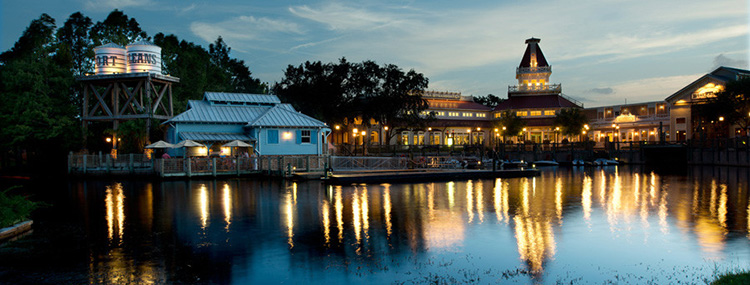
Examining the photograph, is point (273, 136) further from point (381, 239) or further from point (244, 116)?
point (381, 239)

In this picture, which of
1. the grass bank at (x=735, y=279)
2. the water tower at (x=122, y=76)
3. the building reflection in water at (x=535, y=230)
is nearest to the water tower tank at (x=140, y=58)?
the water tower at (x=122, y=76)

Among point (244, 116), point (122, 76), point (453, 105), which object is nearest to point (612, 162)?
point (453, 105)

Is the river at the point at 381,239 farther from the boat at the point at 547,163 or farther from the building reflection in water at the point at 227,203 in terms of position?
the boat at the point at 547,163

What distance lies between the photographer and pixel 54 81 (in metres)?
52.1

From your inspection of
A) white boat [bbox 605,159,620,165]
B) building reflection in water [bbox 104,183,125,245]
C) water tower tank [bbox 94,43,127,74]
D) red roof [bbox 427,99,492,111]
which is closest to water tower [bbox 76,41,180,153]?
water tower tank [bbox 94,43,127,74]

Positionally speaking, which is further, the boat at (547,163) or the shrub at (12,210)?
the boat at (547,163)

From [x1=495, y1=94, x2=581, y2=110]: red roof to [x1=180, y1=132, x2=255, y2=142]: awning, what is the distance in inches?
2402

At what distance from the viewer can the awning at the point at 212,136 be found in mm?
42844

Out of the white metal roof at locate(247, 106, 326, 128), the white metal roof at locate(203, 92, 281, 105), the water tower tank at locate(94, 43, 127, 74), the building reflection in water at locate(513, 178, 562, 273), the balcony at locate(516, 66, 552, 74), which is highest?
the balcony at locate(516, 66, 552, 74)

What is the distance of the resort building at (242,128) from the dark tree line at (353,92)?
52.5 feet

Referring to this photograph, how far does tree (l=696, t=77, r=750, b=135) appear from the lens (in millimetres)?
59719

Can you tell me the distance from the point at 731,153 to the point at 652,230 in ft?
162

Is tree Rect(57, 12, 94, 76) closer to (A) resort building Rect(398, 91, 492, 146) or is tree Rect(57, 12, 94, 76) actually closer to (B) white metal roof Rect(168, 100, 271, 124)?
(B) white metal roof Rect(168, 100, 271, 124)

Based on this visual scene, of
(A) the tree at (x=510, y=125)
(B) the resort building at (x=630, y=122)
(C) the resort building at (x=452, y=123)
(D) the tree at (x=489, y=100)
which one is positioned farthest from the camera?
(D) the tree at (x=489, y=100)
